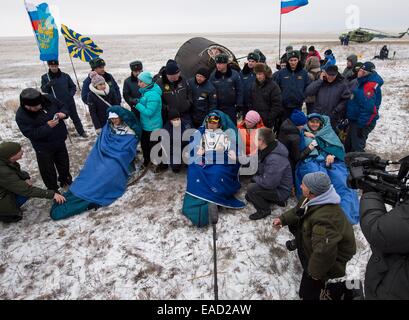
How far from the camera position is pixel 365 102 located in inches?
204

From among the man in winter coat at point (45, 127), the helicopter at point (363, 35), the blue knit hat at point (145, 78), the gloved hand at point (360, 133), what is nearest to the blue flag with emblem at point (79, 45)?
the blue knit hat at point (145, 78)

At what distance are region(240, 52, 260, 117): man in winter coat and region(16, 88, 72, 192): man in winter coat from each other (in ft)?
11.8

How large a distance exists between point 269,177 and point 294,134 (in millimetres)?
977

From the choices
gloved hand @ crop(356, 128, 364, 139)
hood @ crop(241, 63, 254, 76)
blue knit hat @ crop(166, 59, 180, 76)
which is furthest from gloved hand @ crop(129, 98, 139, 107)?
gloved hand @ crop(356, 128, 364, 139)

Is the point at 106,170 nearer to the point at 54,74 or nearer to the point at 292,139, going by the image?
the point at 292,139

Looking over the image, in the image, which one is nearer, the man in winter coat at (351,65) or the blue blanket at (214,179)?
the blue blanket at (214,179)

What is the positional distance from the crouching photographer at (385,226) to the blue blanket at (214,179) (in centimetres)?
227

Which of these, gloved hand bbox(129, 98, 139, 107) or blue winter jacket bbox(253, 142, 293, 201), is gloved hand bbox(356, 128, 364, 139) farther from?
gloved hand bbox(129, 98, 139, 107)

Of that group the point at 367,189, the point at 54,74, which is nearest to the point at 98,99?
the point at 54,74

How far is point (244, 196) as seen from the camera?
4.86 m

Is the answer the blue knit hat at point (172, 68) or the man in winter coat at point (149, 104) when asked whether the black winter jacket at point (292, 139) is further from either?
the man in winter coat at point (149, 104)

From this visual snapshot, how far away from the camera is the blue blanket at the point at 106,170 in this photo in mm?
4570

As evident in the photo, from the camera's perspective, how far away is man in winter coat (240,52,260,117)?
5.87 m
